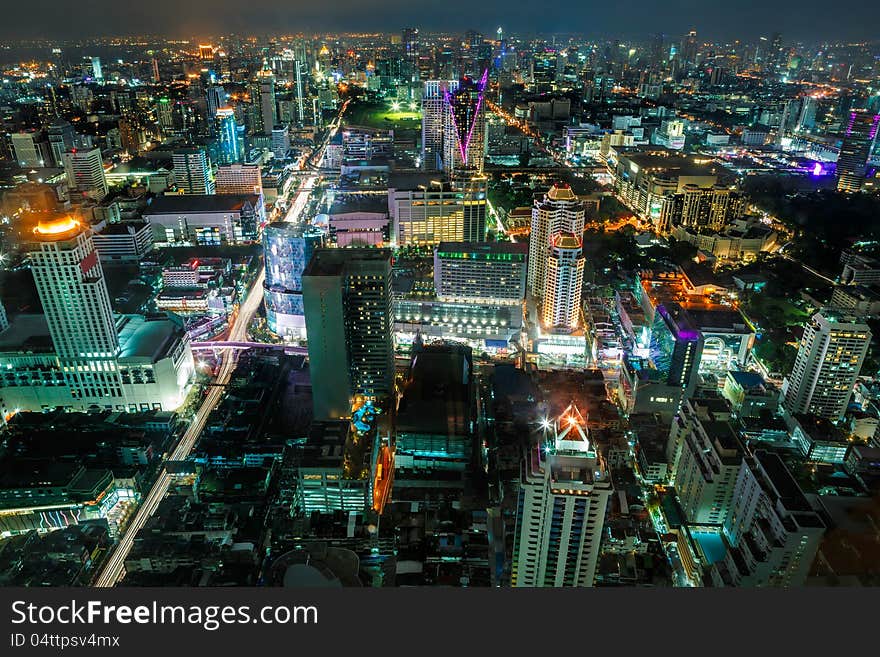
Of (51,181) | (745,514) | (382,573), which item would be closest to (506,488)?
(382,573)

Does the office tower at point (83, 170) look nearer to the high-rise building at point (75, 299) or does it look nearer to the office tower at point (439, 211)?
the office tower at point (439, 211)

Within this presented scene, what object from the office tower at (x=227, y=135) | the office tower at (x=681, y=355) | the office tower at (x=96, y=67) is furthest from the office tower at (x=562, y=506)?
the office tower at (x=227, y=135)

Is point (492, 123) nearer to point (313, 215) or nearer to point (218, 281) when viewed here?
point (313, 215)

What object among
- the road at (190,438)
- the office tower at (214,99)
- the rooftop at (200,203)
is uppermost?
the office tower at (214,99)

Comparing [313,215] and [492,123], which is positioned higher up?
[492,123]

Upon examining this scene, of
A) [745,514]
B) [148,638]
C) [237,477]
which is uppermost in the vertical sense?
[148,638]

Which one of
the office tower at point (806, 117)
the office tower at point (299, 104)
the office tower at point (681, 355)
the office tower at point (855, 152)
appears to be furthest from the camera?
the office tower at point (299, 104)
